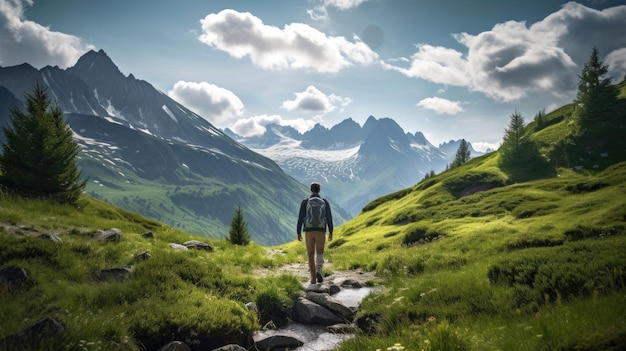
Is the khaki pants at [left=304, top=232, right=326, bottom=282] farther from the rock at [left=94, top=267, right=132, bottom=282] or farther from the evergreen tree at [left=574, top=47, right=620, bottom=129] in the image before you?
the evergreen tree at [left=574, top=47, right=620, bottom=129]

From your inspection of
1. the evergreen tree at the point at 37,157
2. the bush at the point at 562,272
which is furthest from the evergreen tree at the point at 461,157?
the bush at the point at 562,272

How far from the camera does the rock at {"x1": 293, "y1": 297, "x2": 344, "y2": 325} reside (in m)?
10.6

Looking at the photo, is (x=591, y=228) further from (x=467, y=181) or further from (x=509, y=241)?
(x=467, y=181)

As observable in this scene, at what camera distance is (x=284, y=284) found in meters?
12.4

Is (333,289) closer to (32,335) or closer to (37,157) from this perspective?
(32,335)

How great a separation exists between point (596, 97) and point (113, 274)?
300ft

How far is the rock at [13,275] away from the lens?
8127 mm

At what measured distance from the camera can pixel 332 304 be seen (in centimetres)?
1128

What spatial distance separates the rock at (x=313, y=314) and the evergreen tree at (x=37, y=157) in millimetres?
27285

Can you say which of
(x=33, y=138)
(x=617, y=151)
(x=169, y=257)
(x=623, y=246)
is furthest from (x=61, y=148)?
(x=617, y=151)

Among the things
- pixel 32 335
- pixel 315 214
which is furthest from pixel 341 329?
pixel 32 335

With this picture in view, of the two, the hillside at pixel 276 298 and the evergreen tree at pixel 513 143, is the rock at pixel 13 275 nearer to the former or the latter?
the hillside at pixel 276 298

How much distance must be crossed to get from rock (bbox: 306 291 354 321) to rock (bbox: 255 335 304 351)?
8.31ft

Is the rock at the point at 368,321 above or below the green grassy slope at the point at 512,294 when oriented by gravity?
below
